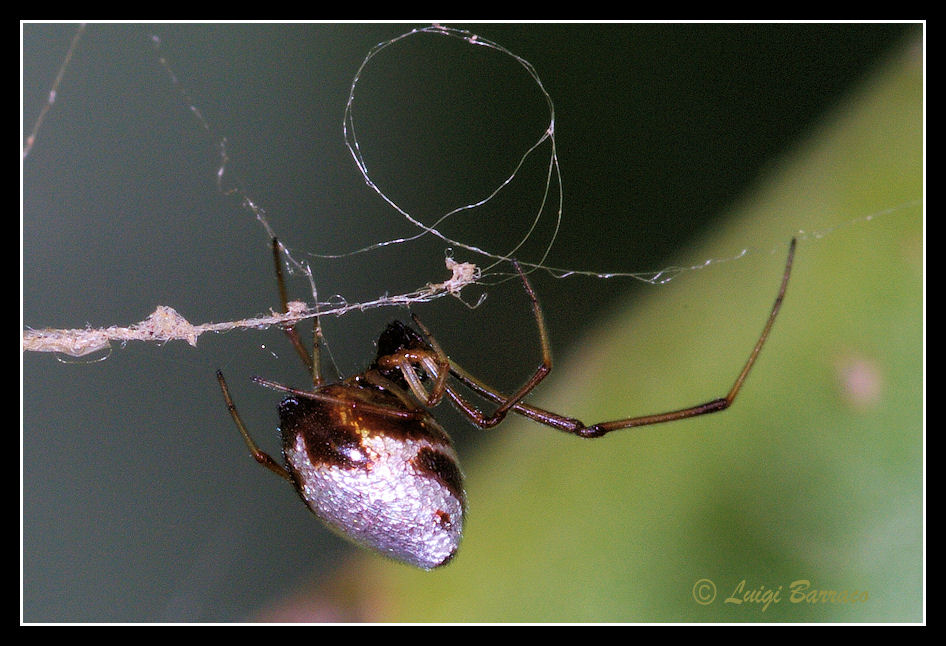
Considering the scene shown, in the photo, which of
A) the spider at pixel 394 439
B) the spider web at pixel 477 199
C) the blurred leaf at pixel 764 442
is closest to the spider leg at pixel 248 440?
the spider at pixel 394 439

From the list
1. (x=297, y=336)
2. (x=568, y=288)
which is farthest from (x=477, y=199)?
(x=297, y=336)

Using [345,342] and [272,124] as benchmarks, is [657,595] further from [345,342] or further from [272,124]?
[272,124]

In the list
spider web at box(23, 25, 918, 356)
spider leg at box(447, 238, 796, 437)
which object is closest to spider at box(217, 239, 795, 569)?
spider leg at box(447, 238, 796, 437)

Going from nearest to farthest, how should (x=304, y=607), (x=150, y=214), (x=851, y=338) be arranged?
(x=851, y=338)
(x=150, y=214)
(x=304, y=607)

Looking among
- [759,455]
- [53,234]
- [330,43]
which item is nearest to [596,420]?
[759,455]

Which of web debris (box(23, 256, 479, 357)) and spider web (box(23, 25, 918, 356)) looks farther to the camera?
spider web (box(23, 25, 918, 356))

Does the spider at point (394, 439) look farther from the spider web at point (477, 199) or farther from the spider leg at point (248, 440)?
the spider web at point (477, 199)

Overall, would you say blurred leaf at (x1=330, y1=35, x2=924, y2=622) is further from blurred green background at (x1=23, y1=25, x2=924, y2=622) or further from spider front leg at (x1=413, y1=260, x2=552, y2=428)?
spider front leg at (x1=413, y1=260, x2=552, y2=428)

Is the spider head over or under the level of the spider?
over
